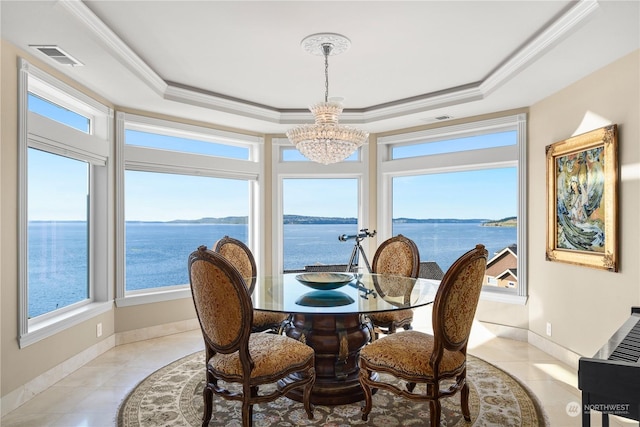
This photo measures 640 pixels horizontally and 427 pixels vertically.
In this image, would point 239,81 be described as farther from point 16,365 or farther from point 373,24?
point 16,365

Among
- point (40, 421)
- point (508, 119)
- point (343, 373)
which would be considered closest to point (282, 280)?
point (343, 373)

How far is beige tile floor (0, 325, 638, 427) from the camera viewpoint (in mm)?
2596

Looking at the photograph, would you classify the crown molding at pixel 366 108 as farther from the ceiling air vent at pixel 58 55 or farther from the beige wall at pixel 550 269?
the beige wall at pixel 550 269

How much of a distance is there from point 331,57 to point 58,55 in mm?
1985

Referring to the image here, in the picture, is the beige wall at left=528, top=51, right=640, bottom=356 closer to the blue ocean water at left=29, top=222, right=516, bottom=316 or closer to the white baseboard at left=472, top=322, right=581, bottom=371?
the white baseboard at left=472, top=322, right=581, bottom=371

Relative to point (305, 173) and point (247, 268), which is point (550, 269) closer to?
point (247, 268)

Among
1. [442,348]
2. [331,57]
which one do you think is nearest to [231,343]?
[442,348]

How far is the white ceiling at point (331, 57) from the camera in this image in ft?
8.17

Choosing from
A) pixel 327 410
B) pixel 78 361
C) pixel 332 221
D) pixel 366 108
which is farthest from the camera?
pixel 332 221

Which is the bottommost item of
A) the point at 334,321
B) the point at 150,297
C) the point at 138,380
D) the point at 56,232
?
the point at 138,380

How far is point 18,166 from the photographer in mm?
2834

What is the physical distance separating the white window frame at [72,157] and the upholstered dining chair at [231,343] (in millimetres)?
1485

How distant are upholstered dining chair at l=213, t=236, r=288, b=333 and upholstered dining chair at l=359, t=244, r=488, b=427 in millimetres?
1076

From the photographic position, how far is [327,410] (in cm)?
269
